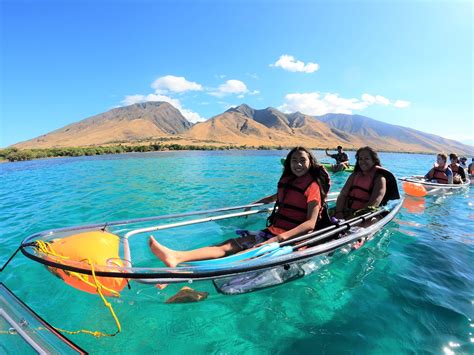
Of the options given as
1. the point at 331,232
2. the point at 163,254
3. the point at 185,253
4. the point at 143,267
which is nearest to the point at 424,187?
the point at 331,232

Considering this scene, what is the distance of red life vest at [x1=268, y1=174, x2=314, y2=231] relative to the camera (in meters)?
4.63

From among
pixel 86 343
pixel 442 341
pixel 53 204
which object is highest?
pixel 53 204

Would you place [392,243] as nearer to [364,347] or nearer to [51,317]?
[364,347]

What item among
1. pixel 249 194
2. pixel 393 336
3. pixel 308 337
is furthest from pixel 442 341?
pixel 249 194

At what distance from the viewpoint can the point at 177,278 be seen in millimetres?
2943

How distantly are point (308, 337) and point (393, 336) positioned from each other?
1163mm

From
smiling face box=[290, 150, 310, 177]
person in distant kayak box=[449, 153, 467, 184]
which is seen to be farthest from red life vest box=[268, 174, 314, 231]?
person in distant kayak box=[449, 153, 467, 184]

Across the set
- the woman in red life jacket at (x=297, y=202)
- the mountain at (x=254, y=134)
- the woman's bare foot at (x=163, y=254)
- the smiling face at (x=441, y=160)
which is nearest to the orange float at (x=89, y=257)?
the woman's bare foot at (x=163, y=254)

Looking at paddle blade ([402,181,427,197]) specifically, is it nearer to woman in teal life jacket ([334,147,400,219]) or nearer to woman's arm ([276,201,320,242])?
woman in teal life jacket ([334,147,400,219])

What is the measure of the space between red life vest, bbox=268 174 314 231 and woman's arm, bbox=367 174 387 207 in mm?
2622

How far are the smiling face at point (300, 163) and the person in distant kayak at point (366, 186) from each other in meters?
2.42

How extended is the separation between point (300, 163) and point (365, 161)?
2.71 m

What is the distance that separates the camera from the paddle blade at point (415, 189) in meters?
11.2

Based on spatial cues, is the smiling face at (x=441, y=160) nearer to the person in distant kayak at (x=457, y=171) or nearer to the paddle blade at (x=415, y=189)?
the person in distant kayak at (x=457, y=171)
